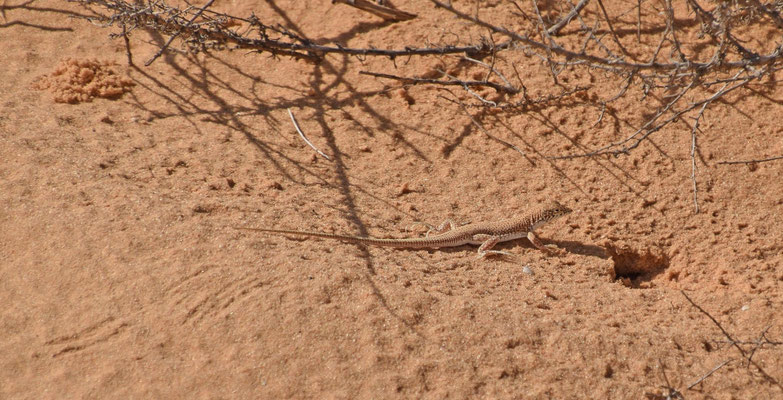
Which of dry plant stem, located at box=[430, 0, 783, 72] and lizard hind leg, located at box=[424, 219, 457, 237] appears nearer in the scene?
dry plant stem, located at box=[430, 0, 783, 72]

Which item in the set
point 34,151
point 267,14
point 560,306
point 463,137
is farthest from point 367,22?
point 560,306

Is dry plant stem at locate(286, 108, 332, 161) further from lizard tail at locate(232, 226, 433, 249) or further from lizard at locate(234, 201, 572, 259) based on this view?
lizard at locate(234, 201, 572, 259)

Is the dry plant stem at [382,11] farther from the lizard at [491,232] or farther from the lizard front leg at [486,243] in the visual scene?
the lizard front leg at [486,243]

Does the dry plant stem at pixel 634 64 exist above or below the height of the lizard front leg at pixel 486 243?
above

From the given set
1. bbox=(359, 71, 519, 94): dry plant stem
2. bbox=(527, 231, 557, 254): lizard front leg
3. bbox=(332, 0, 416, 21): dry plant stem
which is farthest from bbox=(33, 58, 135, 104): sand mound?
bbox=(527, 231, 557, 254): lizard front leg

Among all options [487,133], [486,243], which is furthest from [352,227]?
[487,133]

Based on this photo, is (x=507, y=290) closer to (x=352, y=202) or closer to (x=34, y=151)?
(x=352, y=202)

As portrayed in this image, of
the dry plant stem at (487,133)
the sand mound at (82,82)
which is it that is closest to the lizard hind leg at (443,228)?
the dry plant stem at (487,133)

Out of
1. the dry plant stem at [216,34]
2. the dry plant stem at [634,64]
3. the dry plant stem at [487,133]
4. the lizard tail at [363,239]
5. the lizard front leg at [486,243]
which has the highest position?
the dry plant stem at [634,64]
